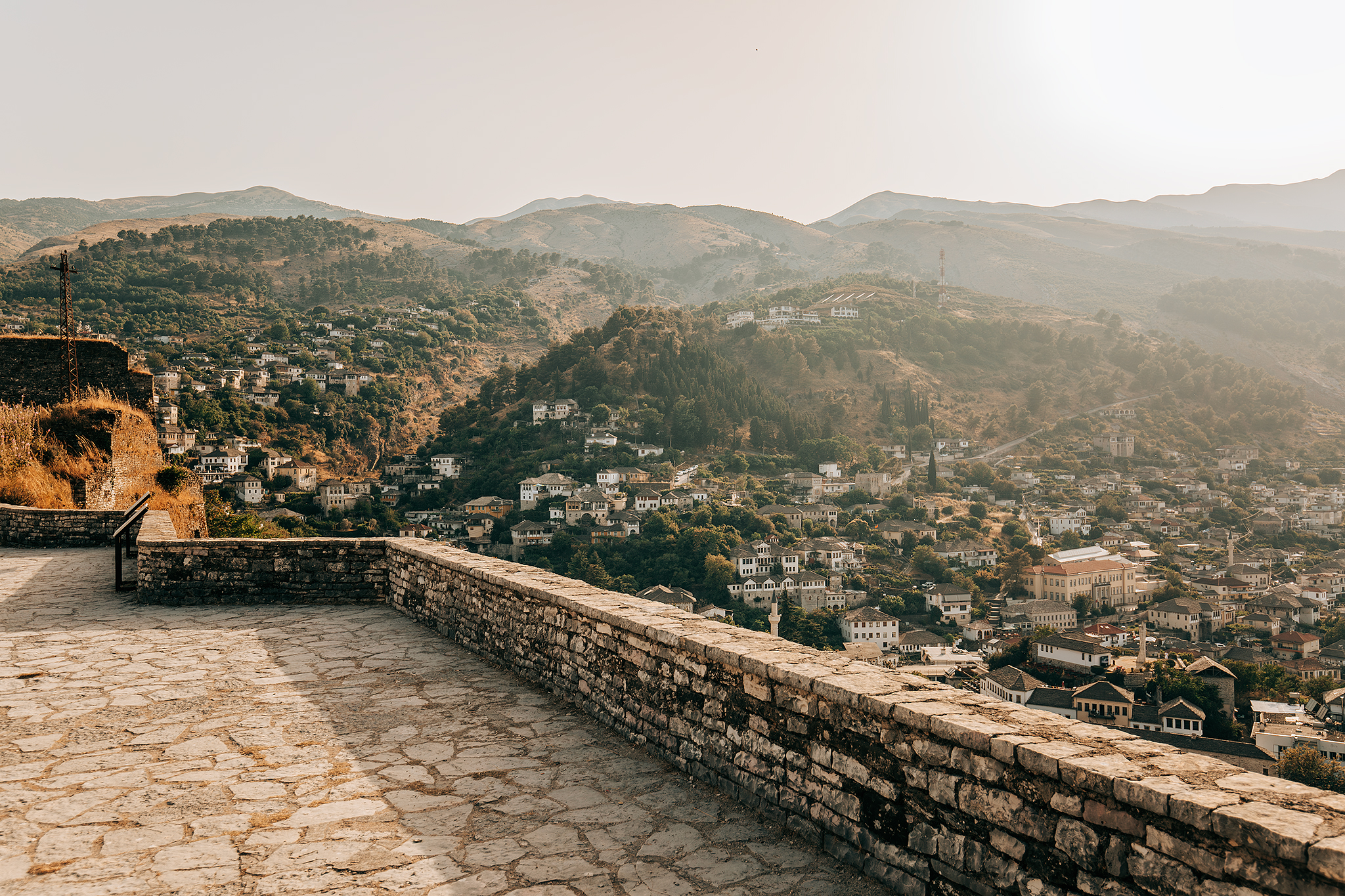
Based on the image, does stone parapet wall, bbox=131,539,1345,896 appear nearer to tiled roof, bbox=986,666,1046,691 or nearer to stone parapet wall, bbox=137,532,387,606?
stone parapet wall, bbox=137,532,387,606

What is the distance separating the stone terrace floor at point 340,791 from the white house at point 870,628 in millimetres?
30499

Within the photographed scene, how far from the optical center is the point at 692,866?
235 cm

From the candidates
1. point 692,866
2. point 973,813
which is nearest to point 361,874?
point 692,866

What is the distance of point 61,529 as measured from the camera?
971cm

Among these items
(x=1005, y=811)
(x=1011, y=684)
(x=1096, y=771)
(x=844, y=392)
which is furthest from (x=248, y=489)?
(x=844, y=392)

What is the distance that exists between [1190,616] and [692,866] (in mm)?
40180

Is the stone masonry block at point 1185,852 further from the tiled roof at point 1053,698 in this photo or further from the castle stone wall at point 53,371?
the tiled roof at point 1053,698

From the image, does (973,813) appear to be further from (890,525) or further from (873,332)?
(873,332)

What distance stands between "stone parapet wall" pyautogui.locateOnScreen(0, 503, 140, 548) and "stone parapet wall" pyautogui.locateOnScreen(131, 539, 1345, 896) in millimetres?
8531

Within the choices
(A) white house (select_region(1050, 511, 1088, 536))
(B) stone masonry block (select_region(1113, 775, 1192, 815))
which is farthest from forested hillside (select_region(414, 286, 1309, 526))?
(B) stone masonry block (select_region(1113, 775, 1192, 815))

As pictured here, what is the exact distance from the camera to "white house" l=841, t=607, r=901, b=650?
→ 33.0 m

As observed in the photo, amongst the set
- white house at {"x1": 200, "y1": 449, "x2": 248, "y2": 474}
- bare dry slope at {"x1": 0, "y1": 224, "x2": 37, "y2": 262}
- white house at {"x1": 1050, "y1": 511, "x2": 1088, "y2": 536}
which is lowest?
white house at {"x1": 1050, "y1": 511, "x2": 1088, "y2": 536}

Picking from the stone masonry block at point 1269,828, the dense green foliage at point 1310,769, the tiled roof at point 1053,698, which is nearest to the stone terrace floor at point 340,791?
the stone masonry block at point 1269,828

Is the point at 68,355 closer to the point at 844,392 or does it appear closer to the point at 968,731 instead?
the point at 968,731
